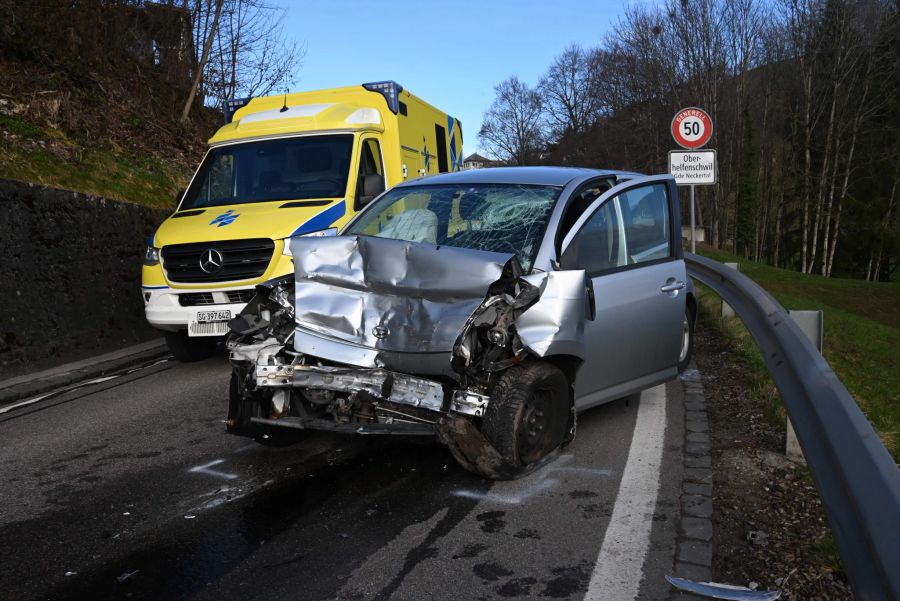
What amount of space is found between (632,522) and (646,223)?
2.67m

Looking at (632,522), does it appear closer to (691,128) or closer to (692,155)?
(692,155)

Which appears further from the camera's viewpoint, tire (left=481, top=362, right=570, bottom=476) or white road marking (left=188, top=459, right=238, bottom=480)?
white road marking (left=188, top=459, right=238, bottom=480)

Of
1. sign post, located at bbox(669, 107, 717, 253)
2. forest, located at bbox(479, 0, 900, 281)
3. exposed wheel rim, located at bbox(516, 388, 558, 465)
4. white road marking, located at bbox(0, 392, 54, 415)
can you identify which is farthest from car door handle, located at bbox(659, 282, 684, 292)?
forest, located at bbox(479, 0, 900, 281)

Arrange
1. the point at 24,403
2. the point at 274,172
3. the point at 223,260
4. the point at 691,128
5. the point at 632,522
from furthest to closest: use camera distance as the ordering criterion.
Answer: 1. the point at 691,128
2. the point at 274,172
3. the point at 223,260
4. the point at 24,403
5. the point at 632,522

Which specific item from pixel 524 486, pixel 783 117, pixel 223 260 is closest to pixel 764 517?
pixel 524 486

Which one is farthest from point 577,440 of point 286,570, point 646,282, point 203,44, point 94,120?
point 203,44

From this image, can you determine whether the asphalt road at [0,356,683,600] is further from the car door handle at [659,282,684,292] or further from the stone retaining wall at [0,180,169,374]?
the stone retaining wall at [0,180,169,374]

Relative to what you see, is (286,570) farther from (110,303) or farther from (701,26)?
(701,26)

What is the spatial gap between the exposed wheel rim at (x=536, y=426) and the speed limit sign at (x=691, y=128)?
456 inches

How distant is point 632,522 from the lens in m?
4.23

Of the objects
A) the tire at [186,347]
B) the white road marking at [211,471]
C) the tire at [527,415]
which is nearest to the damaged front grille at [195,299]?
the tire at [186,347]

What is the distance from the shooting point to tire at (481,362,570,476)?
461 cm

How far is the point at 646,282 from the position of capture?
5961 millimetres

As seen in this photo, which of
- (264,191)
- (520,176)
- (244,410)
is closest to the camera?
(244,410)
